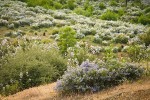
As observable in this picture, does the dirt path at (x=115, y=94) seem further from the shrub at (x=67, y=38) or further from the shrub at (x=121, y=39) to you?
the shrub at (x=121, y=39)

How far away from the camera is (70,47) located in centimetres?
1809

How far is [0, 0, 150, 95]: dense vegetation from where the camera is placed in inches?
395

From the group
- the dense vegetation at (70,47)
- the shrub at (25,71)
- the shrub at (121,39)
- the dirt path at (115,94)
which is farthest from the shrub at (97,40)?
the dirt path at (115,94)

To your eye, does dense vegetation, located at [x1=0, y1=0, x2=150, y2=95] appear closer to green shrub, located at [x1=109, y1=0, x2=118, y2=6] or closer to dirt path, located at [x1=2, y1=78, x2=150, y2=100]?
green shrub, located at [x1=109, y1=0, x2=118, y2=6]

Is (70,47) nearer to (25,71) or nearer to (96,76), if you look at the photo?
(25,71)

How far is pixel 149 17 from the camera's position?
3372 cm

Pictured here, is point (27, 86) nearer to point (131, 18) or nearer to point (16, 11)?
point (16, 11)

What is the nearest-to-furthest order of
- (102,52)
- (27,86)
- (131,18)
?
(27,86), (102,52), (131,18)

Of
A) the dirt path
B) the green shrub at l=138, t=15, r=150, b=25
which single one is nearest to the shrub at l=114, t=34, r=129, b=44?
the green shrub at l=138, t=15, r=150, b=25

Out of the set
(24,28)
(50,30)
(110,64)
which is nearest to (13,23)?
(24,28)

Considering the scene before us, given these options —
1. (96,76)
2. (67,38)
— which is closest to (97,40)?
(67,38)

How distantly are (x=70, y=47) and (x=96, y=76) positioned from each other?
8.47m

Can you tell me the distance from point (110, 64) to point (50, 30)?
18.2m

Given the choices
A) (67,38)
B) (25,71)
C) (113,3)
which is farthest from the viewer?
(113,3)
